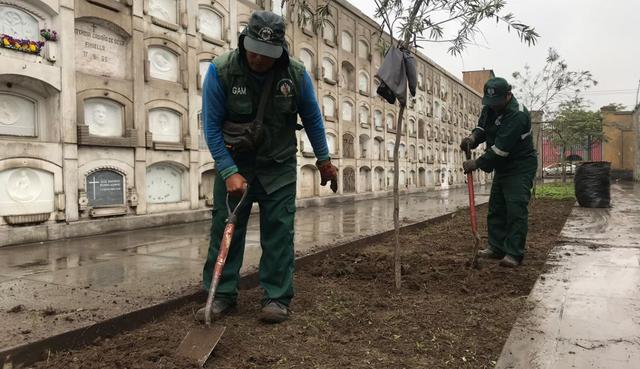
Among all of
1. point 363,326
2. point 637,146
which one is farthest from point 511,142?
point 637,146

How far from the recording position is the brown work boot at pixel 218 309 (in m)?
2.97

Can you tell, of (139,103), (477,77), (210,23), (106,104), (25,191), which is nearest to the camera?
(25,191)

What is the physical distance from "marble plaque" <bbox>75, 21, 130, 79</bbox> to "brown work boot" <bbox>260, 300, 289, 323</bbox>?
583 centimetres

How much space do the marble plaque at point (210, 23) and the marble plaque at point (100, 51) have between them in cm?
199

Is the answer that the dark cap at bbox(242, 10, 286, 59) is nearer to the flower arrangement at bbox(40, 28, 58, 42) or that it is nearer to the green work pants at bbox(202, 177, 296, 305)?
the green work pants at bbox(202, 177, 296, 305)

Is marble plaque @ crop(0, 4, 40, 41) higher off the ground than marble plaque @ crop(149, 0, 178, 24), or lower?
lower

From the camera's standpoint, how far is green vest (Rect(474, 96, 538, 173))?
466 centimetres

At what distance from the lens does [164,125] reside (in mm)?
8508

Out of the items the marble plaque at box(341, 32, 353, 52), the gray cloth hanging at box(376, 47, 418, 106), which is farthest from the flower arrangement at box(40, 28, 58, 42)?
the marble plaque at box(341, 32, 353, 52)

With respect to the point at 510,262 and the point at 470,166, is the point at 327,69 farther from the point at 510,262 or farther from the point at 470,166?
the point at 510,262

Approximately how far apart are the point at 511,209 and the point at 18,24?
6730mm

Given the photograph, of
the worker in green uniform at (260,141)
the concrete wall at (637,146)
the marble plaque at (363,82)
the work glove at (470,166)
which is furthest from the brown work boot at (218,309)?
the concrete wall at (637,146)

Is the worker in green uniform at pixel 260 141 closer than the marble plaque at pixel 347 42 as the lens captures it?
Yes

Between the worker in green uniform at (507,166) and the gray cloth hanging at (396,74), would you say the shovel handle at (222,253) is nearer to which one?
the gray cloth hanging at (396,74)
